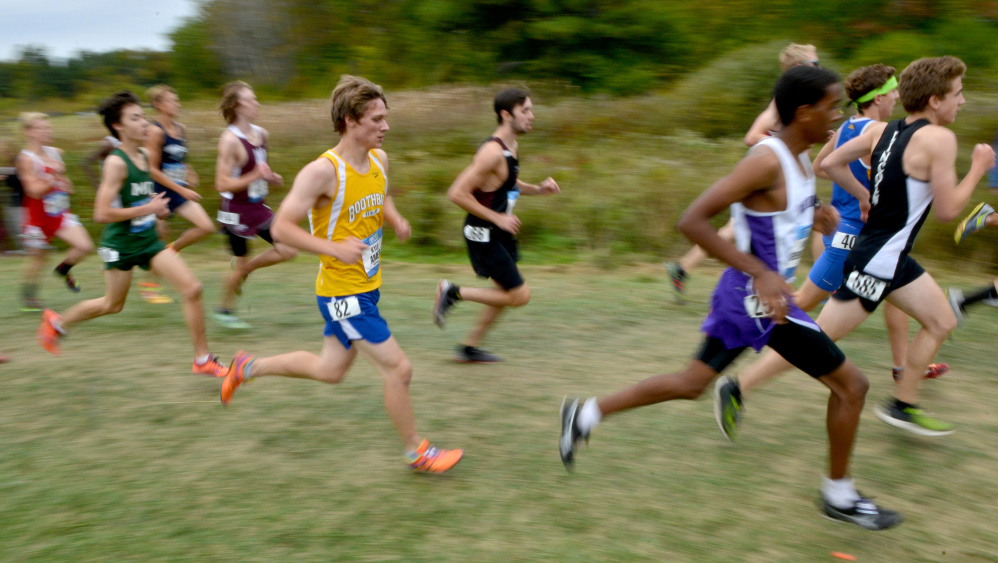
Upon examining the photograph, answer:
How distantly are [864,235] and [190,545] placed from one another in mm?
3558

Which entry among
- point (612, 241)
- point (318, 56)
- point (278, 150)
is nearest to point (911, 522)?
point (612, 241)

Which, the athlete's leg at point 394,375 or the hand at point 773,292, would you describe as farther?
the athlete's leg at point 394,375

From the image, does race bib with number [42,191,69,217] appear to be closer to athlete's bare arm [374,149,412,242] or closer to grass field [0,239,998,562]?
grass field [0,239,998,562]

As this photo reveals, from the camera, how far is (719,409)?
404 centimetres

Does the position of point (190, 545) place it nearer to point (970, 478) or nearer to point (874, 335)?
point (970, 478)

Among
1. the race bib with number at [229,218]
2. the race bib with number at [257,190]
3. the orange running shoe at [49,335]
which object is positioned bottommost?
the orange running shoe at [49,335]

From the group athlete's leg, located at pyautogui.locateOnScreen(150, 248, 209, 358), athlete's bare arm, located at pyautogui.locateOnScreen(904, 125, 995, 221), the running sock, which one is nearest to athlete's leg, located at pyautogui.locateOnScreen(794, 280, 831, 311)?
athlete's bare arm, located at pyautogui.locateOnScreen(904, 125, 995, 221)

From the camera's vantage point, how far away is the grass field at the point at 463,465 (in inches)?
129

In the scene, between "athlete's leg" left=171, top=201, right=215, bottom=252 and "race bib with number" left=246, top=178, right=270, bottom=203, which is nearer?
"race bib with number" left=246, top=178, right=270, bottom=203

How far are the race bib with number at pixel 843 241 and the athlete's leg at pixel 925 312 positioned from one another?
70cm

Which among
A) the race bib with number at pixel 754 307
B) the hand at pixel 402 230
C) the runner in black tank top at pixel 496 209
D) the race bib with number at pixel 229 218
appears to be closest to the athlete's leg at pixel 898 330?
the race bib with number at pixel 754 307

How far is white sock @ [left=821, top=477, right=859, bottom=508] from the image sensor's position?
336 cm

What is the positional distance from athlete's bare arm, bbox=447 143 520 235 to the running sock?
3.25 m

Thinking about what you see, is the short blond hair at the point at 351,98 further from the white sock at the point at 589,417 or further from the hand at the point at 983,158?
the hand at the point at 983,158
